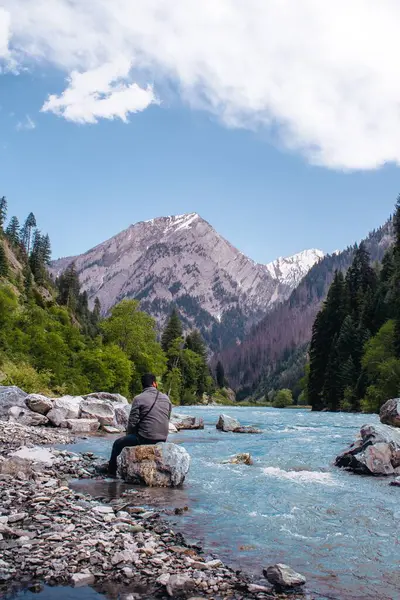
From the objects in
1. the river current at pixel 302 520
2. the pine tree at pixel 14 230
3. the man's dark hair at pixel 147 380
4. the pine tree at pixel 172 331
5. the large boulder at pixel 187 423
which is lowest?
the large boulder at pixel 187 423

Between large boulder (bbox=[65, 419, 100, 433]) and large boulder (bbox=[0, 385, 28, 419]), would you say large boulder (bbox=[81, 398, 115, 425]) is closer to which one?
large boulder (bbox=[65, 419, 100, 433])

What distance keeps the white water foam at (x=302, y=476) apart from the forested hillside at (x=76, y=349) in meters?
27.2

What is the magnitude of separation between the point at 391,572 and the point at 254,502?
15.0ft

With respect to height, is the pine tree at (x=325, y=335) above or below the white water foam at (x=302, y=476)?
above

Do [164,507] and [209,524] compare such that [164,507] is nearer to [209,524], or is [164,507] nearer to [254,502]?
[209,524]

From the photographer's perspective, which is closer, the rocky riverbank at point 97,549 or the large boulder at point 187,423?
the rocky riverbank at point 97,549

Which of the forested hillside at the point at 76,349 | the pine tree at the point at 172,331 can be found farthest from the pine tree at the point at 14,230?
the pine tree at the point at 172,331

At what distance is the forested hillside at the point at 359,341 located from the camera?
55641mm

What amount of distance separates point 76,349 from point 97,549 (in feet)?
166

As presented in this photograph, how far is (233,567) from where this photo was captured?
680 centimetres

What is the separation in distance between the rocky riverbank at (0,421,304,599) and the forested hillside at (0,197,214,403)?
29.6m

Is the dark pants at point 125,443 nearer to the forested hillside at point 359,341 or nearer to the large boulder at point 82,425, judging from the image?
the large boulder at point 82,425

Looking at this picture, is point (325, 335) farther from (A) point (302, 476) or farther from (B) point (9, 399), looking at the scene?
(A) point (302, 476)

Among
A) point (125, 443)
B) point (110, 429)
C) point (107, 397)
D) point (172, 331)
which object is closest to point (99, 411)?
point (110, 429)
